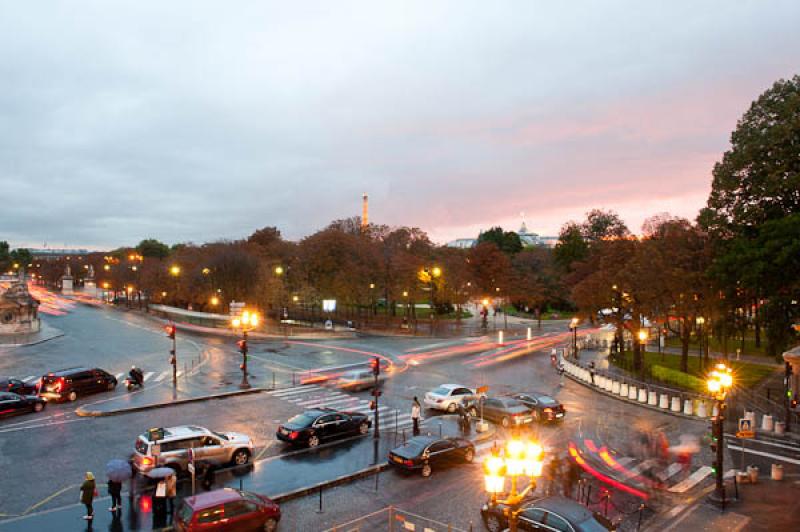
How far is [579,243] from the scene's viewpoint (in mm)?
101938

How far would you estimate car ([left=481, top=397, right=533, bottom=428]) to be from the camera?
25984mm

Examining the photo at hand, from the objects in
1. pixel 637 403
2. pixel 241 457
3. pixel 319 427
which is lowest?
pixel 637 403

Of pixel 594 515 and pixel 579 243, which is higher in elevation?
pixel 579 243

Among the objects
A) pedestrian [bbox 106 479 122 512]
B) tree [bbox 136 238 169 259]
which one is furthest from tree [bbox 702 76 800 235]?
tree [bbox 136 238 169 259]

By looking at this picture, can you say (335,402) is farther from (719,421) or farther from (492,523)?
(719,421)

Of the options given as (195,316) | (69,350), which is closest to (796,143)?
(69,350)

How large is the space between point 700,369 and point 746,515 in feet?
94.5

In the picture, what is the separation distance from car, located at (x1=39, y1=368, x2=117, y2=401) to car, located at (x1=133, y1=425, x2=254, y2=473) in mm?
13367

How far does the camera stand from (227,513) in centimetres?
1358

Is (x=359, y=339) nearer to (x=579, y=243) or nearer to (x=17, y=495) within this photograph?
(x=17, y=495)

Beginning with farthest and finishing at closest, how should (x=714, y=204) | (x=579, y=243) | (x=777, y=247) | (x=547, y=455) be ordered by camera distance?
(x=579, y=243) < (x=714, y=204) < (x=777, y=247) < (x=547, y=455)

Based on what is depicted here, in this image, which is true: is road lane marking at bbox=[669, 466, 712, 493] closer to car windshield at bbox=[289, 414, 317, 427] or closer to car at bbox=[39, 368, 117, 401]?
car windshield at bbox=[289, 414, 317, 427]

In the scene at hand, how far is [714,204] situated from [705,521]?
23806 millimetres

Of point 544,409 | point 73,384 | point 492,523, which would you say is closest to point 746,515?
point 492,523
